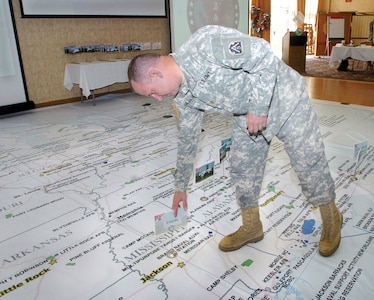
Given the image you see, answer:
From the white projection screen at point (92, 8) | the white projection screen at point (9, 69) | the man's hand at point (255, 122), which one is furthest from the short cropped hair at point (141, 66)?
the white projection screen at point (92, 8)

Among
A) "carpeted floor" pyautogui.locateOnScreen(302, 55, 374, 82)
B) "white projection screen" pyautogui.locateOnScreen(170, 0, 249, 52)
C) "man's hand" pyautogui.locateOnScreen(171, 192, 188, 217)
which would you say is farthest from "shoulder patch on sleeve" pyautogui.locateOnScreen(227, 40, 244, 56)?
"carpeted floor" pyautogui.locateOnScreen(302, 55, 374, 82)

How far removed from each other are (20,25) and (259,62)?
395cm

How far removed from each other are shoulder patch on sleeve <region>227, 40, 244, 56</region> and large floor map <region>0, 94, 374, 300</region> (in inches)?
29.4

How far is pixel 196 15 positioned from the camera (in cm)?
568

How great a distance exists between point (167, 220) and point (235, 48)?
71cm

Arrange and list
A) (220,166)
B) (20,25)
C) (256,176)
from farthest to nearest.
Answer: (20,25), (220,166), (256,176)

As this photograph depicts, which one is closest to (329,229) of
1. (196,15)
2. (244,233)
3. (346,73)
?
(244,233)

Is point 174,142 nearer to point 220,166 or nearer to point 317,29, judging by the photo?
point 220,166

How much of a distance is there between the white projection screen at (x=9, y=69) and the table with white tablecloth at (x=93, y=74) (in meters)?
0.55

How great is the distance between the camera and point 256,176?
1331 millimetres

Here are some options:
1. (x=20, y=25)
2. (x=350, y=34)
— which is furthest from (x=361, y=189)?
(x=350, y=34)

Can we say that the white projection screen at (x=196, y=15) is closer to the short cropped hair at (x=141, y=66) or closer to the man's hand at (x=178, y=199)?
the man's hand at (x=178, y=199)

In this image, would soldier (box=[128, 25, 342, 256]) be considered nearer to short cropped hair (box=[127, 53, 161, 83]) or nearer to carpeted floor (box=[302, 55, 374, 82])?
short cropped hair (box=[127, 53, 161, 83])

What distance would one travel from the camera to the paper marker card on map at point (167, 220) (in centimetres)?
133
